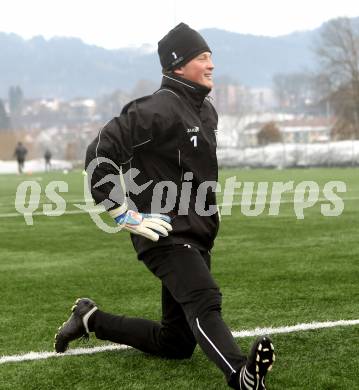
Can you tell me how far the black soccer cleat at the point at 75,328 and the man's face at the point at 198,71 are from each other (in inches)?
60.1

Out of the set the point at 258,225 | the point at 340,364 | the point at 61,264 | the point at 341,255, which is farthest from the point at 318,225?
the point at 340,364

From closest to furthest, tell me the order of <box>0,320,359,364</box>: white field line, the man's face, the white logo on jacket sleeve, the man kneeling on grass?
the man kneeling on grass, the white logo on jacket sleeve, the man's face, <box>0,320,359,364</box>: white field line

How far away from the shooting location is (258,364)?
158 inches

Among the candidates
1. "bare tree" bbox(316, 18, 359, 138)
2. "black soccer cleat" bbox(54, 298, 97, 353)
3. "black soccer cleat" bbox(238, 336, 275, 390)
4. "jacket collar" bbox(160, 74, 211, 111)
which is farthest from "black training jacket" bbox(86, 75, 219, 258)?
"bare tree" bbox(316, 18, 359, 138)

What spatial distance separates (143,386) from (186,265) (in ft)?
2.24

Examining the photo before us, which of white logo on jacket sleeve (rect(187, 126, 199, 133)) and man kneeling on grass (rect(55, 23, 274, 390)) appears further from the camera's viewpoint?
white logo on jacket sleeve (rect(187, 126, 199, 133))

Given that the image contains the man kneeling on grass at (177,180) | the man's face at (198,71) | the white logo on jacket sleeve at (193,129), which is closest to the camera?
the man kneeling on grass at (177,180)

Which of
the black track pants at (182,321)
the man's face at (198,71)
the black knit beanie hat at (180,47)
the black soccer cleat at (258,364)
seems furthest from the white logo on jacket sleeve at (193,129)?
the black soccer cleat at (258,364)

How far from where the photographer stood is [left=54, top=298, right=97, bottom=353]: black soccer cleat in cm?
527

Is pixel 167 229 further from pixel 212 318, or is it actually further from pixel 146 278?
pixel 146 278

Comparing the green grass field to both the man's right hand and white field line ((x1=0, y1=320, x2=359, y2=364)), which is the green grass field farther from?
the man's right hand

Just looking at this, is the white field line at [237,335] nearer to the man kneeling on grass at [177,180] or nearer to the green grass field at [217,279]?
the green grass field at [217,279]

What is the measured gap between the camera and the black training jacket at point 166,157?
14.8 feet

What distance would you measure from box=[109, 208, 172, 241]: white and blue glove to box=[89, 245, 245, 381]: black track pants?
117 millimetres
